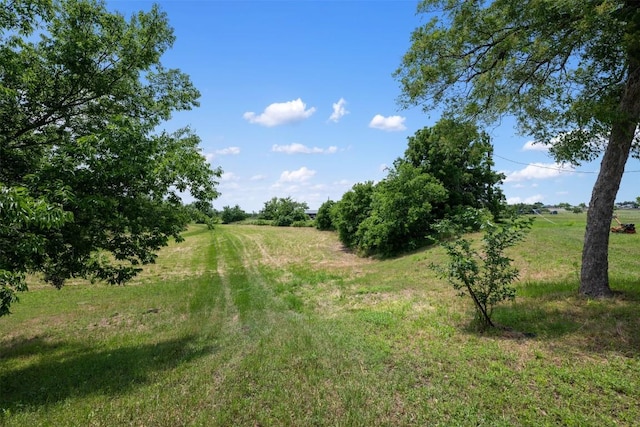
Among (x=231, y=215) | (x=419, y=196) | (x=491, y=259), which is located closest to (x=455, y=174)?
(x=419, y=196)

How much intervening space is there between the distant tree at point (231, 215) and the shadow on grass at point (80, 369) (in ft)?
347

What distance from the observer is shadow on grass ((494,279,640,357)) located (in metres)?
6.34

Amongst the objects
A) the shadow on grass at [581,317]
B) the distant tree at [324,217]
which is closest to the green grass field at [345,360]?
the shadow on grass at [581,317]

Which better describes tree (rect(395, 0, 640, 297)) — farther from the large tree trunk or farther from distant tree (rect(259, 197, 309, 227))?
distant tree (rect(259, 197, 309, 227))

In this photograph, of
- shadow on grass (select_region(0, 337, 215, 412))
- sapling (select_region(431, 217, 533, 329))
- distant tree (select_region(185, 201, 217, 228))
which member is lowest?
shadow on grass (select_region(0, 337, 215, 412))

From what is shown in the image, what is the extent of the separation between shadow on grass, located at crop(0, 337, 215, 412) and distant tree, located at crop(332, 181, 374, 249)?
26781 mm

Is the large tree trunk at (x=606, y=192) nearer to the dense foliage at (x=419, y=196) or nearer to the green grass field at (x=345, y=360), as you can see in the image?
the green grass field at (x=345, y=360)

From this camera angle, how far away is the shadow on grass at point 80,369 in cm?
632

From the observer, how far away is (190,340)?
375 inches

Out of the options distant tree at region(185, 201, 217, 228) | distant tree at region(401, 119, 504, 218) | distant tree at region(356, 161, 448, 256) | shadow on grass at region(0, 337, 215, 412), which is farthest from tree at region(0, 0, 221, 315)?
distant tree at region(401, 119, 504, 218)

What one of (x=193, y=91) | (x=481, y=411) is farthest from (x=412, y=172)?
(x=481, y=411)

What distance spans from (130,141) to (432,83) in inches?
350

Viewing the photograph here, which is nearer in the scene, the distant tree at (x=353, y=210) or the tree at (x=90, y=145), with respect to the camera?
the tree at (x=90, y=145)

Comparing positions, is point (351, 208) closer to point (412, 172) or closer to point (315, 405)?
point (412, 172)
